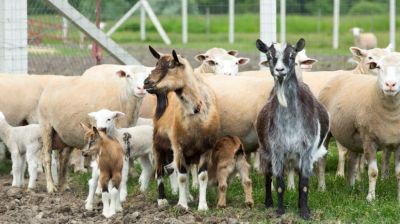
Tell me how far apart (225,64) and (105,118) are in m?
3.37

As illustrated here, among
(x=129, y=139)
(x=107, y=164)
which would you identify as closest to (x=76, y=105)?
(x=129, y=139)

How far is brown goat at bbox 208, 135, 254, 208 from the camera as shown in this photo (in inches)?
449

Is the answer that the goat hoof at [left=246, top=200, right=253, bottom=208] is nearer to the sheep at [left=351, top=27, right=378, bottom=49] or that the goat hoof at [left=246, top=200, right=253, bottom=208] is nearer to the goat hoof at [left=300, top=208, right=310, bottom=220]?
the goat hoof at [left=300, top=208, right=310, bottom=220]

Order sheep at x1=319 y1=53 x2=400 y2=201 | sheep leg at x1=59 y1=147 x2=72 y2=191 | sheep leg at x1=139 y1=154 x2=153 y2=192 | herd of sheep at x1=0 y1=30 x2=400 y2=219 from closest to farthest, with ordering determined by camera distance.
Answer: herd of sheep at x1=0 y1=30 x2=400 y2=219
sheep at x1=319 y1=53 x2=400 y2=201
sheep leg at x1=139 y1=154 x2=153 y2=192
sheep leg at x1=59 y1=147 x2=72 y2=191

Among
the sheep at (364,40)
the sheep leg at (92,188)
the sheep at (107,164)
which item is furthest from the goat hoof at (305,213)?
the sheep at (364,40)

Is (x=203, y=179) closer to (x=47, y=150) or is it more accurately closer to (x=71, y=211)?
(x=71, y=211)

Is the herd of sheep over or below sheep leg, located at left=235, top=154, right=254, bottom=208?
over

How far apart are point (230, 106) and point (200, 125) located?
1.16 metres

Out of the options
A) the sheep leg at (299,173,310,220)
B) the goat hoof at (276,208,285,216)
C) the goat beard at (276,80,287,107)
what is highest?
the goat beard at (276,80,287,107)

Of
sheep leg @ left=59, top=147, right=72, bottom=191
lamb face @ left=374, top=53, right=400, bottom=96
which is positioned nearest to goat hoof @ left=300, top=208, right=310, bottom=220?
lamb face @ left=374, top=53, right=400, bottom=96

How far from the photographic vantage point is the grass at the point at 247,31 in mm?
32406

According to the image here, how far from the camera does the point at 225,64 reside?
1498 centimetres

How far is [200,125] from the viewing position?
11367 millimetres

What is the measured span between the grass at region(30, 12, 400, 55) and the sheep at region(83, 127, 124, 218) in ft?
59.9
